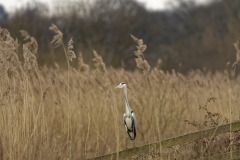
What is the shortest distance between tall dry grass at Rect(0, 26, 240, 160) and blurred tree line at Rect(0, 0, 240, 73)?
7437mm

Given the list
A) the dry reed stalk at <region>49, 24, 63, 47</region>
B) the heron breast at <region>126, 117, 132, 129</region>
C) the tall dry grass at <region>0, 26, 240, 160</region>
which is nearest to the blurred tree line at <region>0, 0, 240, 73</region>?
the tall dry grass at <region>0, 26, 240, 160</region>

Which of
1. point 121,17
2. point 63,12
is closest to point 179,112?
point 63,12

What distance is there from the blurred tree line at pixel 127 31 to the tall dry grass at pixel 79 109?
24.4ft

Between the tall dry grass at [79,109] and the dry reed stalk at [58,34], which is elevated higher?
the dry reed stalk at [58,34]

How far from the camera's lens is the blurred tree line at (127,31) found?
20734mm

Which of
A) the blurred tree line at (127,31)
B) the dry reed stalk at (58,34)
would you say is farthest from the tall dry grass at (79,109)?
the blurred tree line at (127,31)

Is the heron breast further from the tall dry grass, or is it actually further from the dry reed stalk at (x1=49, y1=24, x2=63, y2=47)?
the dry reed stalk at (x1=49, y1=24, x2=63, y2=47)

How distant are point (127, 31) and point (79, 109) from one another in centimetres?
2119

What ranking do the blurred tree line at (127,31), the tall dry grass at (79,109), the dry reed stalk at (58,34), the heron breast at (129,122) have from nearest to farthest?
the dry reed stalk at (58,34) < the tall dry grass at (79,109) < the heron breast at (129,122) < the blurred tree line at (127,31)

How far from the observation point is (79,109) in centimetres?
677

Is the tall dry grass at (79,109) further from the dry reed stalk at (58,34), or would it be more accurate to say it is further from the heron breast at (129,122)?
the heron breast at (129,122)

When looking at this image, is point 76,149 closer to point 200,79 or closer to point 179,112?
point 179,112

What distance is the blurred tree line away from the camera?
20.7m

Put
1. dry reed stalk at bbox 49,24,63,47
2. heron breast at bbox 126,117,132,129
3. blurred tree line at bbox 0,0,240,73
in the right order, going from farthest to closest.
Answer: blurred tree line at bbox 0,0,240,73 → heron breast at bbox 126,117,132,129 → dry reed stalk at bbox 49,24,63,47
